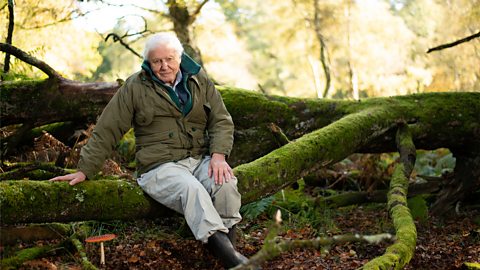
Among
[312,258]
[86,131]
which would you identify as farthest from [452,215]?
[86,131]

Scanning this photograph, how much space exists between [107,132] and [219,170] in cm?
97


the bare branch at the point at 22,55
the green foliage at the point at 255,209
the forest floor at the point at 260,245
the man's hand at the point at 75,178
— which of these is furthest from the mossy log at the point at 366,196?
the bare branch at the point at 22,55

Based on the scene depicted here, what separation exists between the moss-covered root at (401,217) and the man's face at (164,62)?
2.24 m

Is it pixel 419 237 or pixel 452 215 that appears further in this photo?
pixel 452 215

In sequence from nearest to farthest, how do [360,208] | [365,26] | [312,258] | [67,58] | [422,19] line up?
[312,258] → [360,208] → [67,58] → [365,26] → [422,19]

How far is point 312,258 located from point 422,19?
110ft

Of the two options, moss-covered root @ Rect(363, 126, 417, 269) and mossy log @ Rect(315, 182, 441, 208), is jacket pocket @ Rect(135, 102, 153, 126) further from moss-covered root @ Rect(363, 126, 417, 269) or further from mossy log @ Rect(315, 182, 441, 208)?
mossy log @ Rect(315, 182, 441, 208)

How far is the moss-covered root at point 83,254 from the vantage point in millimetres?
3868

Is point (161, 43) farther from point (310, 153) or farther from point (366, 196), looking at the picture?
point (366, 196)

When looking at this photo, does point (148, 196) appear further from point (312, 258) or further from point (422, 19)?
point (422, 19)

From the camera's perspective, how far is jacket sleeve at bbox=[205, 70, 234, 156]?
14.1 ft

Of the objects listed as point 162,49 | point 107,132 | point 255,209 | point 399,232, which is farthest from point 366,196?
point 107,132

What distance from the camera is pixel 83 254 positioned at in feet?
13.4

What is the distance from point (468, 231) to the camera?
6172 mm
